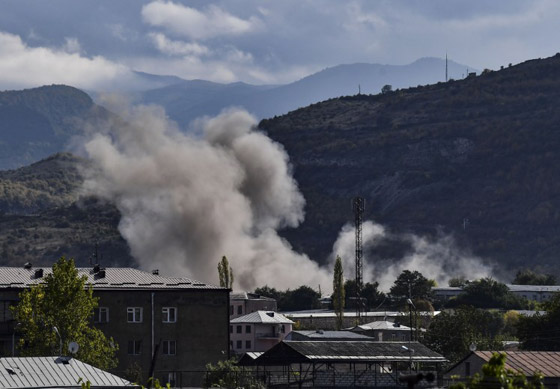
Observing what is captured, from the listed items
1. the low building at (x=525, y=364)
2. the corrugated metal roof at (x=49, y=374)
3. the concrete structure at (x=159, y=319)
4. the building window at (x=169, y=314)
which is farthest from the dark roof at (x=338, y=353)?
the corrugated metal roof at (x=49, y=374)

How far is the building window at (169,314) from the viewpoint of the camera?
12438 centimetres

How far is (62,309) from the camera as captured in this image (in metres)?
99.7

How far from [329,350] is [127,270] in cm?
3367

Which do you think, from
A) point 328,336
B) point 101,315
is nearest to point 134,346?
point 101,315

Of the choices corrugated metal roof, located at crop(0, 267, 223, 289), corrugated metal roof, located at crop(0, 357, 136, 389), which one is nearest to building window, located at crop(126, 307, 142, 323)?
corrugated metal roof, located at crop(0, 267, 223, 289)

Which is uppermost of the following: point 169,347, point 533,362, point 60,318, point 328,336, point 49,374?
point 60,318

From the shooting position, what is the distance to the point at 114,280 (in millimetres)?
128125

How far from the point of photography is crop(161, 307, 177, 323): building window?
124375mm

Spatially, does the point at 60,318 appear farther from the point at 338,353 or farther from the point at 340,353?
the point at 340,353

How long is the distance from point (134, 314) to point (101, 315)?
2999 millimetres

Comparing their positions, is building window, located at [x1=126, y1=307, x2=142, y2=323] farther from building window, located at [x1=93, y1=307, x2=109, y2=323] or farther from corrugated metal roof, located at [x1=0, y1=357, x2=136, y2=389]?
corrugated metal roof, located at [x1=0, y1=357, x2=136, y2=389]

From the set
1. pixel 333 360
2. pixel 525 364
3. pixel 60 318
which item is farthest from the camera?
pixel 333 360

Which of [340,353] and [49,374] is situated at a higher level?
[340,353]

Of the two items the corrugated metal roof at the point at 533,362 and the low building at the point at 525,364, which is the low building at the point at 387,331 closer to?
the low building at the point at 525,364
